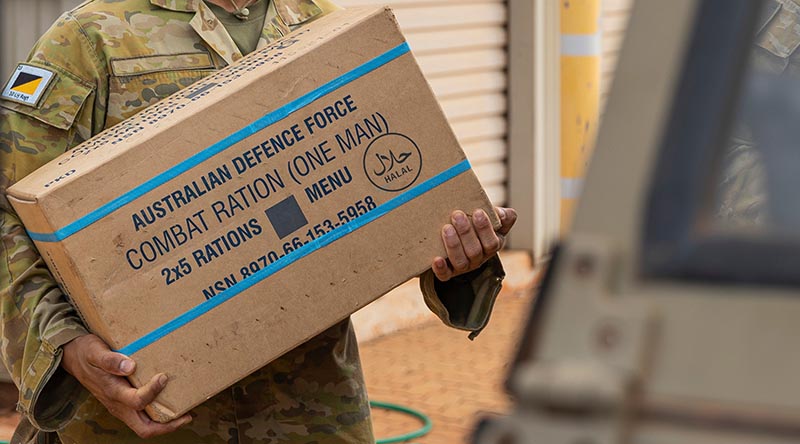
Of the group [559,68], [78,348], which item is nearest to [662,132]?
[78,348]

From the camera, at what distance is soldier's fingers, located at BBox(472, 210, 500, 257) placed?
2178 mm

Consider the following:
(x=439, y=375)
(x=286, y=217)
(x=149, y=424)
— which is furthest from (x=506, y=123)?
(x=149, y=424)

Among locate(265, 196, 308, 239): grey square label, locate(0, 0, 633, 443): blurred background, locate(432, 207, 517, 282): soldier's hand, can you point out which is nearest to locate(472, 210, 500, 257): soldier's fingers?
locate(432, 207, 517, 282): soldier's hand

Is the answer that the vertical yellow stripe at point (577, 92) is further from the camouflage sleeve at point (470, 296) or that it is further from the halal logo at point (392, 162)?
the halal logo at point (392, 162)

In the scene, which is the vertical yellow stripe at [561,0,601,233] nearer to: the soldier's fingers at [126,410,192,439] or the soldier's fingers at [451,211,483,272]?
the soldier's fingers at [451,211,483,272]

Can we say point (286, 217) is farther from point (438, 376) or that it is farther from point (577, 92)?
point (577, 92)

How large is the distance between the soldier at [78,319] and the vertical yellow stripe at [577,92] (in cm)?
480

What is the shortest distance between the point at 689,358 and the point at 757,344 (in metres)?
0.05

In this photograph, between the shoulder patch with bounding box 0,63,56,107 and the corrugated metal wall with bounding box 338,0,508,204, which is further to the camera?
the corrugated metal wall with bounding box 338,0,508,204

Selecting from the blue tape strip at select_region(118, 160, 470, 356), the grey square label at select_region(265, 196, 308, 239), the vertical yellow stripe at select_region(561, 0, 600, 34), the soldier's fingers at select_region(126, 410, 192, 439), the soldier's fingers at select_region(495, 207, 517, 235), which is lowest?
the vertical yellow stripe at select_region(561, 0, 600, 34)

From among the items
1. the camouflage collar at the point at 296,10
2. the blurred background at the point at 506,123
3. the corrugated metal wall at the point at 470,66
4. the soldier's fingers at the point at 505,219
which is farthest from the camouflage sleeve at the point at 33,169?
the corrugated metal wall at the point at 470,66

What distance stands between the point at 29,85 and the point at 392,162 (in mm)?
656

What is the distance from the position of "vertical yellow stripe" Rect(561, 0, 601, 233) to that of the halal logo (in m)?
4.93

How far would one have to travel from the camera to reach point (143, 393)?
2014mm
